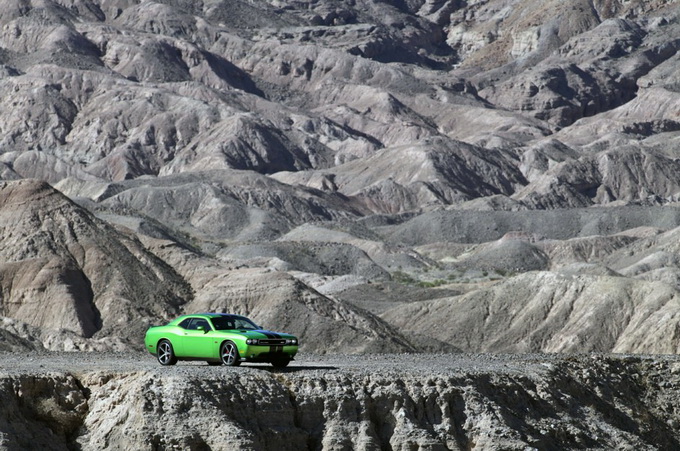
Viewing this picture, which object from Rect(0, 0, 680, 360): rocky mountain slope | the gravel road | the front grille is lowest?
Rect(0, 0, 680, 360): rocky mountain slope

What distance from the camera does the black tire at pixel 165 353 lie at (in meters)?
28.5

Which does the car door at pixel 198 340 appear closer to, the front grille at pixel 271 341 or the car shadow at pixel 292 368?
the car shadow at pixel 292 368

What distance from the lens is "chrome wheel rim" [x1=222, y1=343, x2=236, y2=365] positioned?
89.7ft

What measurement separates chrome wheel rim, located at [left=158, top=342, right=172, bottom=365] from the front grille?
8.30 feet

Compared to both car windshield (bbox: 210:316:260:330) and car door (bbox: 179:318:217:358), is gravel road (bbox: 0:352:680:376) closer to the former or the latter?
car door (bbox: 179:318:217:358)

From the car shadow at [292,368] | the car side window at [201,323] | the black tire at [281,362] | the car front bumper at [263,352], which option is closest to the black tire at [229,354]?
the car front bumper at [263,352]

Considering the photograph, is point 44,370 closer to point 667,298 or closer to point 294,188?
point 667,298

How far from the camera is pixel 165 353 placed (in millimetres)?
28562

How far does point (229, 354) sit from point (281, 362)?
1188mm

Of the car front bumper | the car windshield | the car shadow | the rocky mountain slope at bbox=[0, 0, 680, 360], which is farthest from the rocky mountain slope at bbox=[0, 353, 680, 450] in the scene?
the rocky mountain slope at bbox=[0, 0, 680, 360]

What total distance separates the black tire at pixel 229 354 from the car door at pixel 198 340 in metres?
0.18

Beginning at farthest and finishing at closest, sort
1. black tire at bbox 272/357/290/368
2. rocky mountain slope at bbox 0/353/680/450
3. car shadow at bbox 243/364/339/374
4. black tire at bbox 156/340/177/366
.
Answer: black tire at bbox 156/340/177/366 < black tire at bbox 272/357/290/368 < car shadow at bbox 243/364/339/374 < rocky mountain slope at bbox 0/353/680/450

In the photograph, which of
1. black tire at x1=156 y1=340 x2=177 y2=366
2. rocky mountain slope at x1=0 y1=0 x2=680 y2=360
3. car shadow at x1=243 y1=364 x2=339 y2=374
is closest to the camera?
car shadow at x1=243 y1=364 x2=339 y2=374

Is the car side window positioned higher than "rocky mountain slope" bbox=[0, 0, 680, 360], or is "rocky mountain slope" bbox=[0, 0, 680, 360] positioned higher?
the car side window
